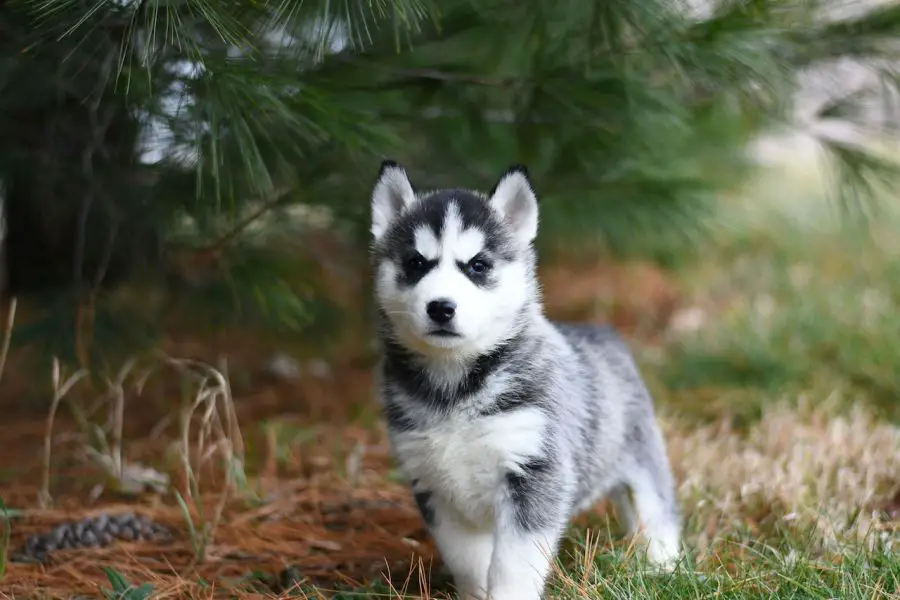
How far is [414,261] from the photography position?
2822mm

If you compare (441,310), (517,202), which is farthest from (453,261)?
(517,202)

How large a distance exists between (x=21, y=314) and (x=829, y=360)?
4.24 meters

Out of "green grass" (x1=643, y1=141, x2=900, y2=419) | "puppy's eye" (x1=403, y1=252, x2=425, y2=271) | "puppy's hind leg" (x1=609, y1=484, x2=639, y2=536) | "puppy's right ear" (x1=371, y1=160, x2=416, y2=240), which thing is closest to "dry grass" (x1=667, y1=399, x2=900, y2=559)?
"puppy's hind leg" (x1=609, y1=484, x2=639, y2=536)

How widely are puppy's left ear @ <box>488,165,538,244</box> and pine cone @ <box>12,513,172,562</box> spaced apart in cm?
177

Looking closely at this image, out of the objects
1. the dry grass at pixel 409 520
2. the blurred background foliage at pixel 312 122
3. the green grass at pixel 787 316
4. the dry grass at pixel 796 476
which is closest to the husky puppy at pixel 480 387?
the dry grass at pixel 409 520

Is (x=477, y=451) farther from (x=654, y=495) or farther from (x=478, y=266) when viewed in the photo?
(x=654, y=495)

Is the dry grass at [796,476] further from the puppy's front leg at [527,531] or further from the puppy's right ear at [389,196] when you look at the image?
the puppy's right ear at [389,196]

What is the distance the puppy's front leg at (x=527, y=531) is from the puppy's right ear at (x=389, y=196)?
0.87m

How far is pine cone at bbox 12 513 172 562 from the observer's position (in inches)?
133

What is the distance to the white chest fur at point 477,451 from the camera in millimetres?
2752

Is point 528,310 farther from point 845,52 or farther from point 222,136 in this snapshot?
point 845,52

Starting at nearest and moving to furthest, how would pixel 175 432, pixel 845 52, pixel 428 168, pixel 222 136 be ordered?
pixel 222 136, pixel 845 52, pixel 428 168, pixel 175 432

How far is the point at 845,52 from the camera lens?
400cm

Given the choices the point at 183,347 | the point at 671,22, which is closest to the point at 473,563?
the point at 671,22
